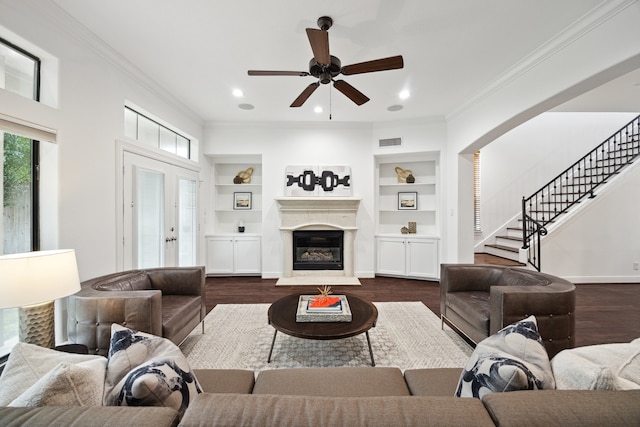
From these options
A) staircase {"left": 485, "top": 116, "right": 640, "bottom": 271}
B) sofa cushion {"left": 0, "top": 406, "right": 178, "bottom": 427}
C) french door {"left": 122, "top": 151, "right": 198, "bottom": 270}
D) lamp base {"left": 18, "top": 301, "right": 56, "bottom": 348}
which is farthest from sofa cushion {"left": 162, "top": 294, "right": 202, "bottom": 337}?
staircase {"left": 485, "top": 116, "right": 640, "bottom": 271}

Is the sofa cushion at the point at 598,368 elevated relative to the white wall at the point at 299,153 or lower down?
lower down

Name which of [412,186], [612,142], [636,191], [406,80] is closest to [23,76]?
[406,80]

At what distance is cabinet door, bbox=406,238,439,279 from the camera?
496 cm

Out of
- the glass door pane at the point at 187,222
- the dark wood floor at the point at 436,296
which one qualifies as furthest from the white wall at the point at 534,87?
the glass door pane at the point at 187,222

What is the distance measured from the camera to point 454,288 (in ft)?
9.37

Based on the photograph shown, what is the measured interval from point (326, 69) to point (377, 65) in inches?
19.5

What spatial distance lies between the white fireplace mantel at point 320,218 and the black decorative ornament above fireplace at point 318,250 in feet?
0.39

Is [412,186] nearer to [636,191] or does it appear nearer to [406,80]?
[406,80]

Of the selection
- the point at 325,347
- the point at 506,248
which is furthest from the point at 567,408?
the point at 506,248

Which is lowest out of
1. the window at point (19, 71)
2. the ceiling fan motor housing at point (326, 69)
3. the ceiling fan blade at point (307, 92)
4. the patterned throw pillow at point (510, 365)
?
the patterned throw pillow at point (510, 365)

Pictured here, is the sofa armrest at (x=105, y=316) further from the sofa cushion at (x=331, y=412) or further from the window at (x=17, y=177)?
the sofa cushion at (x=331, y=412)

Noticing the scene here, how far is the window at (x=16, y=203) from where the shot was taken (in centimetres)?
197

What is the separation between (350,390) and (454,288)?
2056 mm

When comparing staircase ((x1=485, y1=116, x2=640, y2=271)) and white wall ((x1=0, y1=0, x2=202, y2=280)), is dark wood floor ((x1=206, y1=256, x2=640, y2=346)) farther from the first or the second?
white wall ((x1=0, y1=0, x2=202, y2=280))
